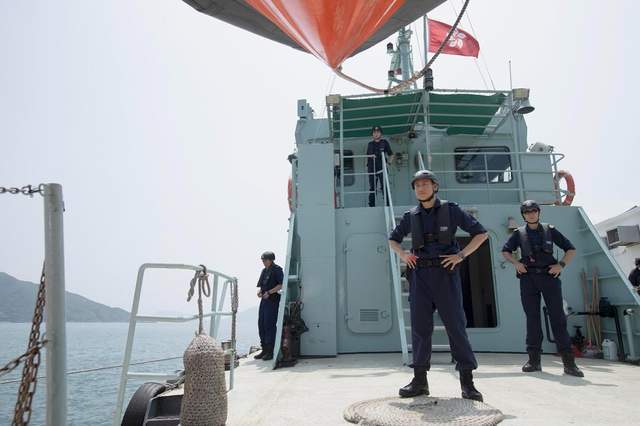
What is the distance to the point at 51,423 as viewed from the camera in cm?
170

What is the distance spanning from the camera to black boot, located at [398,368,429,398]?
10.3 feet

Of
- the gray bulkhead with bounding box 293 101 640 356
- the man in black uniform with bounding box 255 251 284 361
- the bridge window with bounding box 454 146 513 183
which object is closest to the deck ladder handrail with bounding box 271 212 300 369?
the gray bulkhead with bounding box 293 101 640 356

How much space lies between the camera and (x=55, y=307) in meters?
1.75

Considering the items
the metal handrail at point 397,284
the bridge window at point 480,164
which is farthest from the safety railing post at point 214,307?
the bridge window at point 480,164

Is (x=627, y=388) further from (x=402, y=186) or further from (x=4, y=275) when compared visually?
(x=4, y=275)

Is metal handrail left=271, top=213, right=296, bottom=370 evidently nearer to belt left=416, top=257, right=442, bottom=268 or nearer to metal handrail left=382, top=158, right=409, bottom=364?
metal handrail left=382, top=158, right=409, bottom=364

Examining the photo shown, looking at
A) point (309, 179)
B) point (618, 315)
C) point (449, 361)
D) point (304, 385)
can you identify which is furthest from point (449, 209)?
point (618, 315)

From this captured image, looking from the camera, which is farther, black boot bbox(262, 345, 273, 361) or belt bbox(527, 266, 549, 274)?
black boot bbox(262, 345, 273, 361)

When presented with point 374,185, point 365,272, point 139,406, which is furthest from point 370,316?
point 139,406

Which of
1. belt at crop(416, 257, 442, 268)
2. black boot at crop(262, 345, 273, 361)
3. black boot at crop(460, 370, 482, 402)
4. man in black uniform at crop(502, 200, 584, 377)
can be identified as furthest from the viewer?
black boot at crop(262, 345, 273, 361)

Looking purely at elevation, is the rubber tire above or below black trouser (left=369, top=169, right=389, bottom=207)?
below

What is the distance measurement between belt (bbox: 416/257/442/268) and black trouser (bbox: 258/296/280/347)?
12.4ft

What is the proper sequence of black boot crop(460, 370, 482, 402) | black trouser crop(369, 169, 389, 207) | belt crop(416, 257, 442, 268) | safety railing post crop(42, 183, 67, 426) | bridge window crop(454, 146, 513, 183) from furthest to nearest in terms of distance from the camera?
bridge window crop(454, 146, 513, 183) → black trouser crop(369, 169, 389, 207) → belt crop(416, 257, 442, 268) → black boot crop(460, 370, 482, 402) → safety railing post crop(42, 183, 67, 426)

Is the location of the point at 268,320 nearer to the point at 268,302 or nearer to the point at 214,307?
the point at 268,302
